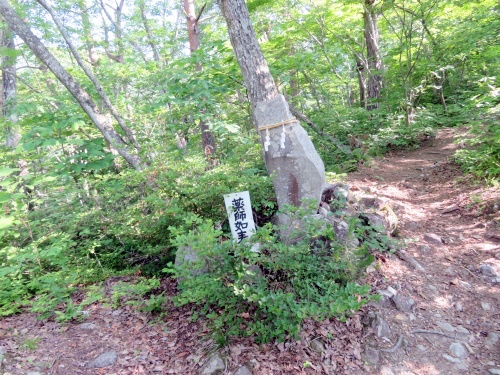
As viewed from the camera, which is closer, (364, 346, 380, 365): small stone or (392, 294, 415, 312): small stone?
(364, 346, 380, 365): small stone

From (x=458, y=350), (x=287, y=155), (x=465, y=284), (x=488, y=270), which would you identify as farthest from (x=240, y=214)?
(x=488, y=270)

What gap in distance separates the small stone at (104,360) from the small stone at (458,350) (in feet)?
8.93

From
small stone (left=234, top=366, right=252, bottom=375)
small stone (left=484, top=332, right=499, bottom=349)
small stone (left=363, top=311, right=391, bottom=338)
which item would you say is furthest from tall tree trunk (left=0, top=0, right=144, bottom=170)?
small stone (left=484, top=332, right=499, bottom=349)

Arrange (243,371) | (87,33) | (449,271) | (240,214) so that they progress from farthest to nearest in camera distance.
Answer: (87,33) < (449,271) < (240,214) < (243,371)

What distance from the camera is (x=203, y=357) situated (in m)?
2.32

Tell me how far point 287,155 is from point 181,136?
2.89 m

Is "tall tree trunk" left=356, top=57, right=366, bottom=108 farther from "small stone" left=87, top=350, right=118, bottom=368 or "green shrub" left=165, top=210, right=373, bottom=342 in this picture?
"small stone" left=87, top=350, right=118, bottom=368

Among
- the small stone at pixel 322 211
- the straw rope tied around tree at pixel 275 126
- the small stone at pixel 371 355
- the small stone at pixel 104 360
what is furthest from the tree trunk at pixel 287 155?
the small stone at pixel 104 360

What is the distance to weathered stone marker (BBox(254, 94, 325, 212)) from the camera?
345 centimetres

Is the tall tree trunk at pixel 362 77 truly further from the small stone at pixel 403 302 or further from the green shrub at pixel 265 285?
the green shrub at pixel 265 285

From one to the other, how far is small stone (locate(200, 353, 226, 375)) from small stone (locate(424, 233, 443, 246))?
122 inches

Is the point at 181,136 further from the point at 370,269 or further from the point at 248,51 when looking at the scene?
the point at 370,269

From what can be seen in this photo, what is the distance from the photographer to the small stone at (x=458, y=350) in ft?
8.08

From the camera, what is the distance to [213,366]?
86.5 inches
